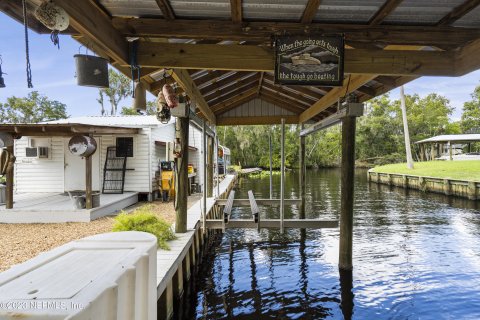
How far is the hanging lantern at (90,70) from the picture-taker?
3.65 metres

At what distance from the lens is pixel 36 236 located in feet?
24.8

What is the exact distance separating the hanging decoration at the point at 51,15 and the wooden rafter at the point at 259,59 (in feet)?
5.24

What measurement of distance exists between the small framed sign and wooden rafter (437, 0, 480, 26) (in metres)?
1.20

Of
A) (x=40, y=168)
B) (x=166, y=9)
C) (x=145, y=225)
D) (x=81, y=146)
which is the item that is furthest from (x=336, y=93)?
(x=40, y=168)

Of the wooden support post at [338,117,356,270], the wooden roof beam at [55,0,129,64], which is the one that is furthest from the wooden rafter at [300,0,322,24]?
the wooden support post at [338,117,356,270]

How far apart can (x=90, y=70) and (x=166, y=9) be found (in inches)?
45.3

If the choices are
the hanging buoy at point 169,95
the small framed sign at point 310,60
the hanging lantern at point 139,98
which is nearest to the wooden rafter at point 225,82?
the hanging buoy at point 169,95

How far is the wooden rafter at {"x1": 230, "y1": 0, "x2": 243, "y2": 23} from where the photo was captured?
11.1 ft

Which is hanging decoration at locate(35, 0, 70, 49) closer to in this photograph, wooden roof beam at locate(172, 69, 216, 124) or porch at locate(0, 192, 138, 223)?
wooden roof beam at locate(172, 69, 216, 124)

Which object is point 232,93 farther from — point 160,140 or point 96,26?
point 96,26

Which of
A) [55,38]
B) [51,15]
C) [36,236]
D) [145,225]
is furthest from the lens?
[36,236]

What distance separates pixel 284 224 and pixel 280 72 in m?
3.36

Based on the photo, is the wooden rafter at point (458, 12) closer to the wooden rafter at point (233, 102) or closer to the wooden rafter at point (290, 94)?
the wooden rafter at point (290, 94)

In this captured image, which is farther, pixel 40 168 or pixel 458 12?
pixel 40 168
